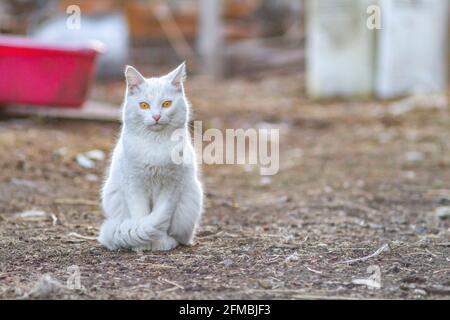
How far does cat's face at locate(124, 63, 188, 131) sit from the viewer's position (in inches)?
137

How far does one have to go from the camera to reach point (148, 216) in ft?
11.7

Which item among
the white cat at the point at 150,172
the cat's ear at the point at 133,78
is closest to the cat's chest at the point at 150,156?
the white cat at the point at 150,172

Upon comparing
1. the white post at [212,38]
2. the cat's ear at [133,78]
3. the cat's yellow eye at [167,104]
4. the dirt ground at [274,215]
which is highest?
the white post at [212,38]

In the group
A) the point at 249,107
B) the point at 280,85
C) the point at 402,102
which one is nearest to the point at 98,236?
the point at 249,107

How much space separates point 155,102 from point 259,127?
4.90 meters

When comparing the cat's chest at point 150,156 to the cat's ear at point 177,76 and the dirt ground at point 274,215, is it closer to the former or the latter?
the cat's ear at point 177,76

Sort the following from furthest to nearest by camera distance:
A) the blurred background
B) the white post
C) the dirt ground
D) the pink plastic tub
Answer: the white post < the pink plastic tub < the blurred background < the dirt ground

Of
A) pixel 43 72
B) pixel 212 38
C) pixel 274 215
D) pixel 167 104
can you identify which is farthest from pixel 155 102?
pixel 212 38

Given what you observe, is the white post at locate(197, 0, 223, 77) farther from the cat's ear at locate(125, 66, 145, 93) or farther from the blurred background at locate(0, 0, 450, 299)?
the cat's ear at locate(125, 66, 145, 93)

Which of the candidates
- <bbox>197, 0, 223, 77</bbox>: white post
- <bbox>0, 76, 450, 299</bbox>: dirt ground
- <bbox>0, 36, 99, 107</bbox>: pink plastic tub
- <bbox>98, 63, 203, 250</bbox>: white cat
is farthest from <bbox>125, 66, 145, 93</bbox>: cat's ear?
<bbox>197, 0, 223, 77</bbox>: white post

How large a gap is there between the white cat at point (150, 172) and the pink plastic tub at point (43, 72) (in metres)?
3.40

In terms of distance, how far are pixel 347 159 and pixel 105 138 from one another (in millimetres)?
2004

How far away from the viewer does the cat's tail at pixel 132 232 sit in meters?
3.54
